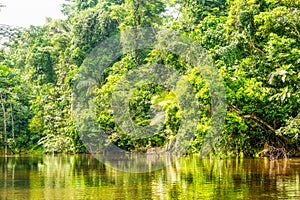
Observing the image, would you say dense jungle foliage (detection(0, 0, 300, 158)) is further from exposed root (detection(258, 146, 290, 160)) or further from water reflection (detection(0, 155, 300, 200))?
water reflection (detection(0, 155, 300, 200))

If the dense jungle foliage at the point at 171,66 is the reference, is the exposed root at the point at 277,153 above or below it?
below

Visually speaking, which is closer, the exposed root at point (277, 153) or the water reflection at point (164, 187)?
the water reflection at point (164, 187)

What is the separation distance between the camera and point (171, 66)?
32156mm

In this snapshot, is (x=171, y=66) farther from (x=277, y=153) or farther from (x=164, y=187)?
(x=164, y=187)

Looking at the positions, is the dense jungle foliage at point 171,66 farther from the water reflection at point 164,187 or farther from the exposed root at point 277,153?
the water reflection at point 164,187

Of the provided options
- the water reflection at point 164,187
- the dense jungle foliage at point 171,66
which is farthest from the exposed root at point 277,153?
the water reflection at point 164,187

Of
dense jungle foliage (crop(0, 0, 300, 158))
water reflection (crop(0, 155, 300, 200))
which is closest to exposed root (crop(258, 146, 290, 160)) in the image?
dense jungle foliage (crop(0, 0, 300, 158))

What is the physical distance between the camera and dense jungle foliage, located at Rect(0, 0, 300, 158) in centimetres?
2264

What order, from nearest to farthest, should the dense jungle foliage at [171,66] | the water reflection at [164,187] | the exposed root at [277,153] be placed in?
1. the water reflection at [164,187]
2. the exposed root at [277,153]
3. the dense jungle foliage at [171,66]

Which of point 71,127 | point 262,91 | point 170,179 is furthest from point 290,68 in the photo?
point 71,127

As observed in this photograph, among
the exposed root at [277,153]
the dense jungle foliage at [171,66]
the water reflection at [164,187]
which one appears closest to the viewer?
the water reflection at [164,187]

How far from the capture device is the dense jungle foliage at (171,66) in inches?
891

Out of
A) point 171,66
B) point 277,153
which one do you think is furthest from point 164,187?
point 171,66

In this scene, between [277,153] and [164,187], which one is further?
[277,153]
